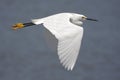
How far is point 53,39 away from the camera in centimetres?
329

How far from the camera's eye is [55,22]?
10.1ft

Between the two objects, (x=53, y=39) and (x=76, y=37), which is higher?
(x=76, y=37)

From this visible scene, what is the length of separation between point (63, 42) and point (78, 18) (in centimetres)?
83

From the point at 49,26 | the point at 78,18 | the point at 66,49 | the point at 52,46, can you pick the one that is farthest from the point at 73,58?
the point at 78,18

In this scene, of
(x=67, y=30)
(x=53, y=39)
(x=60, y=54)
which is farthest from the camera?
(x=53, y=39)

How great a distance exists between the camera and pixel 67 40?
2.72 m

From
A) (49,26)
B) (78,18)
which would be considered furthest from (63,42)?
(78,18)

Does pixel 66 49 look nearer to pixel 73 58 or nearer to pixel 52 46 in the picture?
pixel 73 58

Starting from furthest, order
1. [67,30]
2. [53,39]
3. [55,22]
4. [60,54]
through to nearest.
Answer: [53,39] → [55,22] → [67,30] → [60,54]

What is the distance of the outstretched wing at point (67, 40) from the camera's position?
264 centimetres

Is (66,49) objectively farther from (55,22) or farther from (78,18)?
(78,18)

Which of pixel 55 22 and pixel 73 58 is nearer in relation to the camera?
pixel 73 58

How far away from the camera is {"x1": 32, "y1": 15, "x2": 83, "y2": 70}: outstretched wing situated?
264cm

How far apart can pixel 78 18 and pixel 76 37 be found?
2.24 feet
